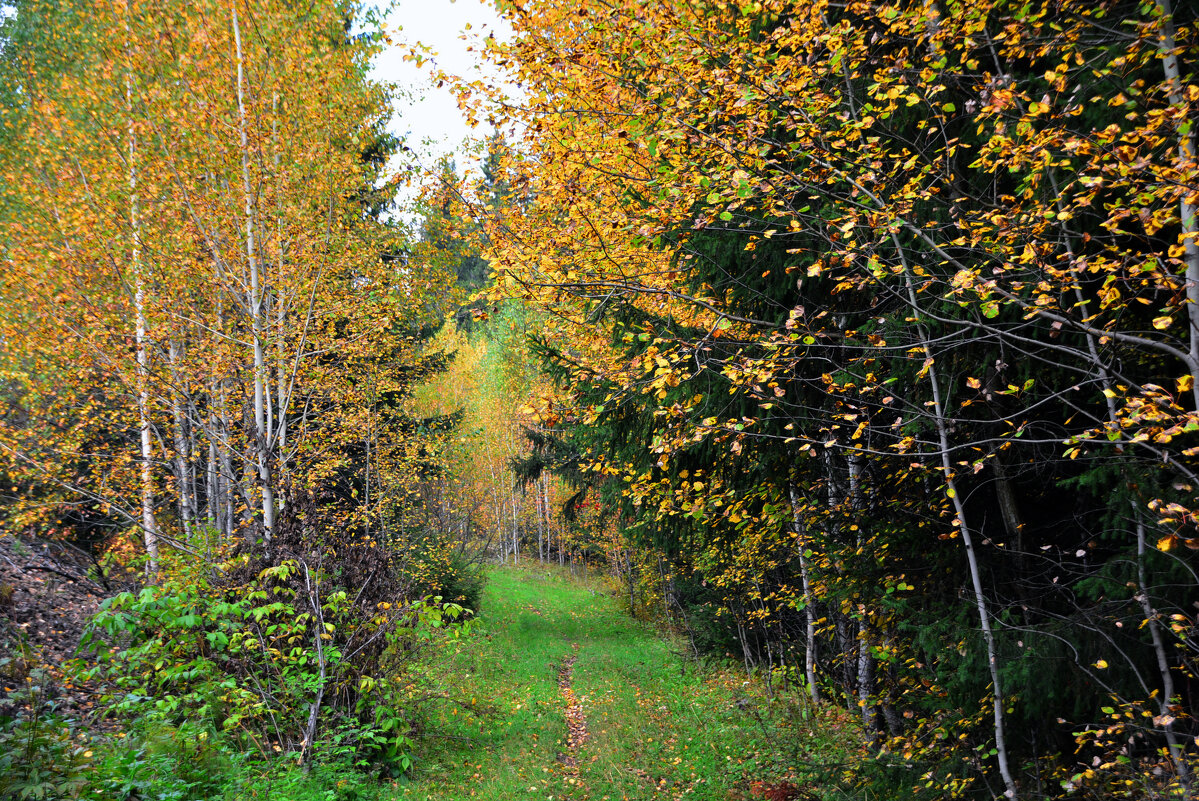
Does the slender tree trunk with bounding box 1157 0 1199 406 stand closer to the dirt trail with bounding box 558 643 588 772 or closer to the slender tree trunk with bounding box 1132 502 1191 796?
the slender tree trunk with bounding box 1132 502 1191 796

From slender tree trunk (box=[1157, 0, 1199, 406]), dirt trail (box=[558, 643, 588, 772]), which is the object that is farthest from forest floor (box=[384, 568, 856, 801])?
slender tree trunk (box=[1157, 0, 1199, 406])

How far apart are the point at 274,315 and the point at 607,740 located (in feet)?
25.9

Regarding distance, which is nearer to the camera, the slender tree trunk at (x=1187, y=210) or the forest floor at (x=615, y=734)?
the slender tree trunk at (x=1187, y=210)

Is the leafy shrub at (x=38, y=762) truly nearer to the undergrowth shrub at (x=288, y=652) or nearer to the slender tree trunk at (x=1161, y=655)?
the undergrowth shrub at (x=288, y=652)

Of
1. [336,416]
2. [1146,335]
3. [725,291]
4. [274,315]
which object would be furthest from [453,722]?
[1146,335]

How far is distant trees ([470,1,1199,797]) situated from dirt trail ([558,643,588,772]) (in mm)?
3945

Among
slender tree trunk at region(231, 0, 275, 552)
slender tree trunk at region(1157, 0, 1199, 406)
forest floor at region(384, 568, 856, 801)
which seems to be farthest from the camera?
slender tree trunk at region(231, 0, 275, 552)

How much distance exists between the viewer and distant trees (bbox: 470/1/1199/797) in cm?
310

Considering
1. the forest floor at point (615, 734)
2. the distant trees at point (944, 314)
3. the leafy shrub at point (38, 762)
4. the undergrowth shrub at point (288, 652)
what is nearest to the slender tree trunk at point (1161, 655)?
the distant trees at point (944, 314)

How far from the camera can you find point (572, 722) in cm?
996

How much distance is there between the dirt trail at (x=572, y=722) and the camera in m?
8.28

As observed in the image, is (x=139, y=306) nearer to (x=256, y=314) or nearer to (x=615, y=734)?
(x=256, y=314)

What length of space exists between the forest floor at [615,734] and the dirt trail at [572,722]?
0.09ft

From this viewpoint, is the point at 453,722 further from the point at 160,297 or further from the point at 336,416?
the point at 160,297
